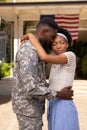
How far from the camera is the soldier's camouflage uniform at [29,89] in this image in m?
3.20

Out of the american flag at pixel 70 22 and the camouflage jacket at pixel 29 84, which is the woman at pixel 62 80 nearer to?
the camouflage jacket at pixel 29 84

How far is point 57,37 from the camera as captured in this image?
11.2 ft

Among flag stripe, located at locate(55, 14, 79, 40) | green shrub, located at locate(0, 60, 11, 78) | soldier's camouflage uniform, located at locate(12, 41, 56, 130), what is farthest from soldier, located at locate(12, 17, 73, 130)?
green shrub, located at locate(0, 60, 11, 78)

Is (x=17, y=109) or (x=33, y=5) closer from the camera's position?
(x=17, y=109)

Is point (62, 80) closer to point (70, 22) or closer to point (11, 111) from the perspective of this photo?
point (11, 111)

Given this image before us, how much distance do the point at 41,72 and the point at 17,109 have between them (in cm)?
41

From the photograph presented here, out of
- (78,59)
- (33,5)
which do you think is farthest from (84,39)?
(33,5)

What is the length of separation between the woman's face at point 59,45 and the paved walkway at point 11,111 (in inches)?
137

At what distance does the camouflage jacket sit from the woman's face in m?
0.21

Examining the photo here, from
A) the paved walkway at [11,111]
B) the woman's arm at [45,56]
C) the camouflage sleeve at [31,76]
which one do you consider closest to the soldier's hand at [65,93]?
the camouflage sleeve at [31,76]

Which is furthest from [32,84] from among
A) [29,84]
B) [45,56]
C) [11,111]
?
[11,111]

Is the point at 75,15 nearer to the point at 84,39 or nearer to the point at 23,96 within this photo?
the point at 84,39

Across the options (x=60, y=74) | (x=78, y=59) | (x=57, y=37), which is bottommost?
(x=78, y=59)

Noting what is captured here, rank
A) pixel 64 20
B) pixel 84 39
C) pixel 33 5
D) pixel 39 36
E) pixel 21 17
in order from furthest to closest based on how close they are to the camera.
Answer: pixel 84 39 < pixel 21 17 < pixel 64 20 < pixel 33 5 < pixel 39 36
